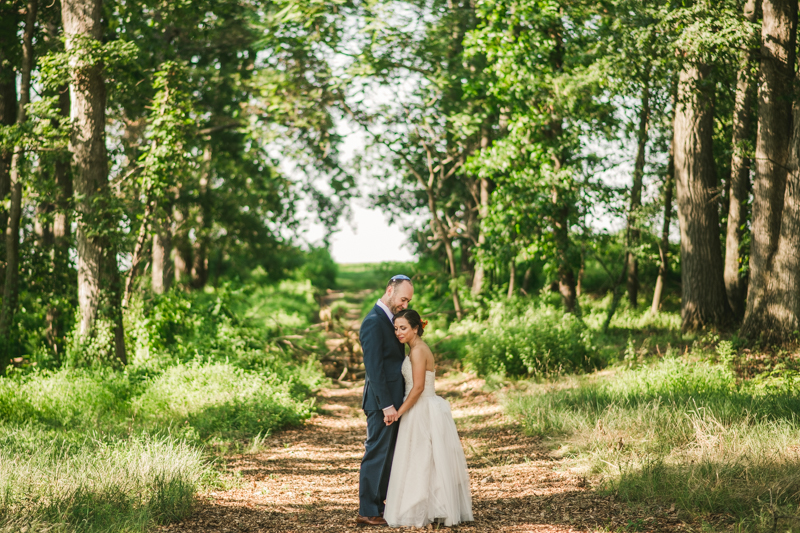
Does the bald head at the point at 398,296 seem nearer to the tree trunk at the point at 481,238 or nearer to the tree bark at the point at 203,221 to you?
the tree trunk at the point at 481,238

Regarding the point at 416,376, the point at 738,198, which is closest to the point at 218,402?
the point at 416,376

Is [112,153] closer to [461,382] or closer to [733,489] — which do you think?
[461,382]

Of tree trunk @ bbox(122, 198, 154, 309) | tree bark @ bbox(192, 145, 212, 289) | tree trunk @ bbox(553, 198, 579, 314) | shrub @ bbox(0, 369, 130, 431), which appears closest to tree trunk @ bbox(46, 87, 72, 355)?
tree trunk @ bbox(122, 198, 154, 309)

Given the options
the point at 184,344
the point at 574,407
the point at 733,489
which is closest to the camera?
the point at 733,489

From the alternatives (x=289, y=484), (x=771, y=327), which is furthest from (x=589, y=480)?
(x=771, y=327)

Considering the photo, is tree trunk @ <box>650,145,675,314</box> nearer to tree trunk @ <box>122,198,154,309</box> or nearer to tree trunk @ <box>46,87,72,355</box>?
tree trunk @ <box>122,198,154,309</box>

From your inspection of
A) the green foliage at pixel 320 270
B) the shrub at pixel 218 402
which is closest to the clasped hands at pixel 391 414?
the shrub at pixel 218 402

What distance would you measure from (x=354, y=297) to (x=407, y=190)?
7.69 meters

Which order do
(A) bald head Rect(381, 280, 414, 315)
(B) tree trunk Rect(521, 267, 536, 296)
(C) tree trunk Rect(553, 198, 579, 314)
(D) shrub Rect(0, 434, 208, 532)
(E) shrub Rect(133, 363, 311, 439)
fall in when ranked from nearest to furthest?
1. (D) shrub Rect(0, 434, 208, 532)
2. (A) bald head Rect(381, 280, 414, 315)
3. (E) shrub Rect(133, 363, 311, 439)
4. (C) tree trunk Rect(553, 198, 579, 314)
5. (B) tree trunk Rect(521, 267, 536, 296)

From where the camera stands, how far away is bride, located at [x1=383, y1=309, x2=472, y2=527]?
5133 mm

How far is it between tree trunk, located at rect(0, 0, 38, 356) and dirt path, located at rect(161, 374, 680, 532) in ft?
17.2

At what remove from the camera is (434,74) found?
15.1 meters

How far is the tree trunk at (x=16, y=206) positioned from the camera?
1016cm

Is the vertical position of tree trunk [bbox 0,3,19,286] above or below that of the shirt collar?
above
